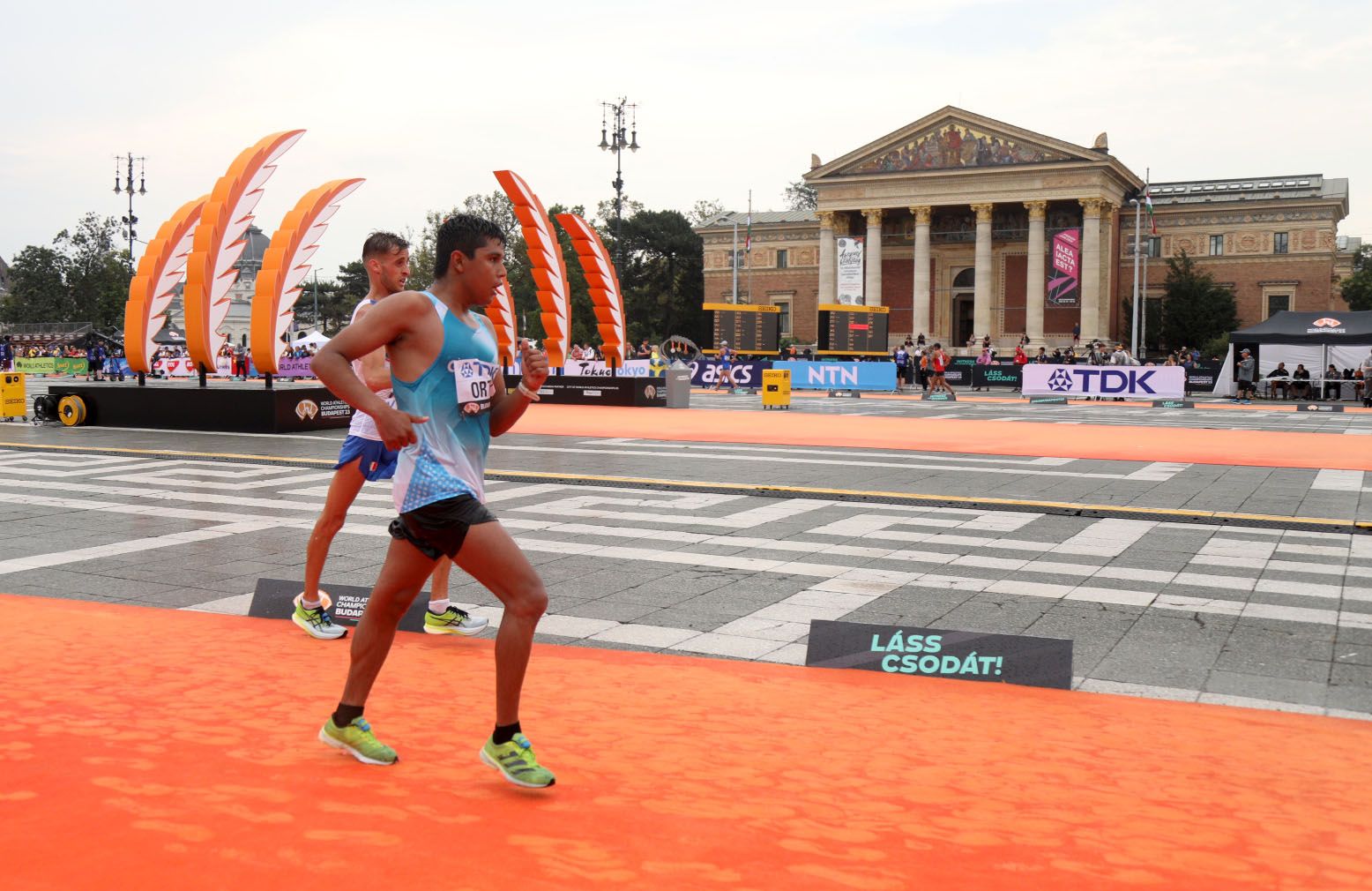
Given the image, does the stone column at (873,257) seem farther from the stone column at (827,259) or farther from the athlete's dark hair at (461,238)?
the athlete's dark hair at (461,238)

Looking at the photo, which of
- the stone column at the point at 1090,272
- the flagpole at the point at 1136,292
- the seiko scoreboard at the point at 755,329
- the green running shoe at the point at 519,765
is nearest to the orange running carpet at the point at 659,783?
the green running shoe at the point at 519,765

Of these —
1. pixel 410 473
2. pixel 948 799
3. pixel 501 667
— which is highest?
pixel 410 473

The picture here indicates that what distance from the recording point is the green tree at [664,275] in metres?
86.2

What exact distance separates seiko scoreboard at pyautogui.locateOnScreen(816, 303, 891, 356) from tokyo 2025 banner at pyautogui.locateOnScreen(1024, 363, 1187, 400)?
11396 mm

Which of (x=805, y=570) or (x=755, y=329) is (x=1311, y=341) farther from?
(x=805, y=570)

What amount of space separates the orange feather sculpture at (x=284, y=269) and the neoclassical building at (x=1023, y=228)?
5036 centimetres

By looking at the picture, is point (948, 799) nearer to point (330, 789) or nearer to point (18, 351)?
point (330, 789)

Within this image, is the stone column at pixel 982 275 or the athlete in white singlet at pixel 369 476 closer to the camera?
the athlete in white singlet at pixel 369 476

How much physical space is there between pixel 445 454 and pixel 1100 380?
3284cm

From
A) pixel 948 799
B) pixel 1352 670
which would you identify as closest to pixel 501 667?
pixel 948 799

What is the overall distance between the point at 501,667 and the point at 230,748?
1068mm

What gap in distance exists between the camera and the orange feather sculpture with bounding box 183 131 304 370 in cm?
1912

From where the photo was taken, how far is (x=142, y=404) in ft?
64.7

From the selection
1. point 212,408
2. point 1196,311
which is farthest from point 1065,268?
point 212,408
